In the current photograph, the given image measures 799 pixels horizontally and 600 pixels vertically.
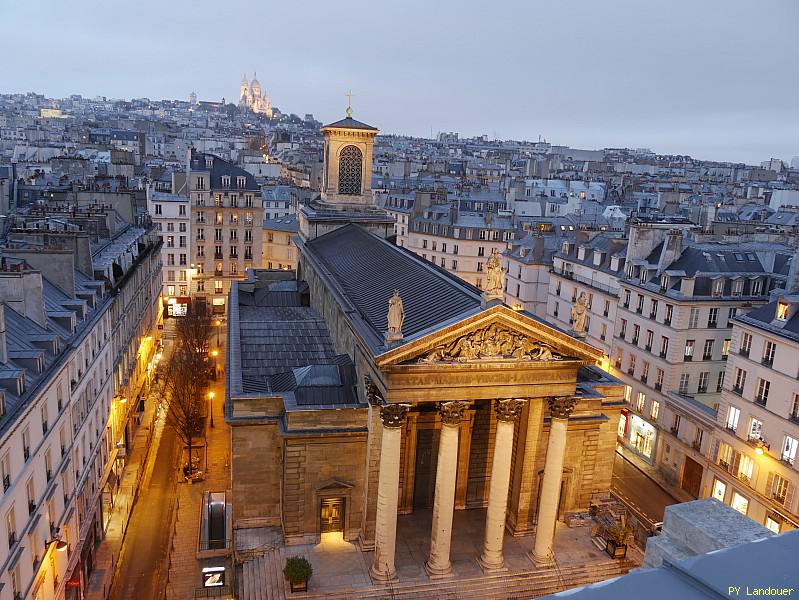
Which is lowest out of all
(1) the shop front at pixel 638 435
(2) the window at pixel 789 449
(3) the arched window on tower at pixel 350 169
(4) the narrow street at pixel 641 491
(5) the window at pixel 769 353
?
(4) the narrow street at pixel 641 491

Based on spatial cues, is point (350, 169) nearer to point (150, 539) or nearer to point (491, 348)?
point (150, 539)

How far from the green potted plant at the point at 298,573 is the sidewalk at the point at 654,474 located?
28452 mm

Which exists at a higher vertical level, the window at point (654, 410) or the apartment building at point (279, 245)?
the apartment building at point (279, 245)

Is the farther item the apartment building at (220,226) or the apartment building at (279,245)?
the apartment building at (279,245)

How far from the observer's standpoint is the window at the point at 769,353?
1642 inches

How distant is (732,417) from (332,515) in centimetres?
2654

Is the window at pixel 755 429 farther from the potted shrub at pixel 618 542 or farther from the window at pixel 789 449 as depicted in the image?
the potted shrub at pixel 618 542

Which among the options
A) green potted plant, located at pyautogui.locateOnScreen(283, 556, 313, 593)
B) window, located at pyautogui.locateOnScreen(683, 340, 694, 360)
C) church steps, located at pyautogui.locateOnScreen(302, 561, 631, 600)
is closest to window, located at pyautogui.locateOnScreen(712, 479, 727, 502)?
window, located at pyautogui.locateOnScreen(683, 340, 694, 360)

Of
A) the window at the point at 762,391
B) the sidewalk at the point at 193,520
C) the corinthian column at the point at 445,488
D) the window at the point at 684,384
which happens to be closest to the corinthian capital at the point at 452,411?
the corinthian column at the point at 445,488

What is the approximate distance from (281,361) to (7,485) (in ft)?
65.3

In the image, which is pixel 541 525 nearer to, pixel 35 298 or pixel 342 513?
pixel 342 513

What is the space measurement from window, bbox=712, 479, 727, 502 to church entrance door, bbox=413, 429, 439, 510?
19.8m

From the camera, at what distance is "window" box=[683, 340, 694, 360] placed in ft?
168

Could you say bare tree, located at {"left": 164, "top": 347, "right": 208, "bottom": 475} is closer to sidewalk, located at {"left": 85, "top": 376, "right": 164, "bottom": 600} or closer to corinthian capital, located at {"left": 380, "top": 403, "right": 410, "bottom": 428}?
sidewalk, located at {"left": 85, "top": 376, "right": 164, "bottom": 600}
